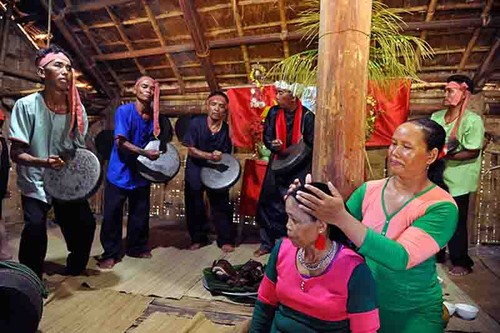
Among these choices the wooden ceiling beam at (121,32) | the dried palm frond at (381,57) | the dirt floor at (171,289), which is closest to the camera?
the dried palm frond at (381,57)

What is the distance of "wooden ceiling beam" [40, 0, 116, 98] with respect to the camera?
502 cm

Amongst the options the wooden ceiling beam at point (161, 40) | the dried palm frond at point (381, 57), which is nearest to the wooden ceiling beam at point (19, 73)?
the wooden ceiling beam at point (161, 40)

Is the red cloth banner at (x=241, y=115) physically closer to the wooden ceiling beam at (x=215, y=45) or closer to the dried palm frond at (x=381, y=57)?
the wooden ceiling beam at (x=215, y=45)

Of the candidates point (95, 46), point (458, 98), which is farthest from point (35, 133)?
point (458, 98)

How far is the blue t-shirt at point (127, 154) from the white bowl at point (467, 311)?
10.2 feet

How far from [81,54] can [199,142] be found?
97.7 inches

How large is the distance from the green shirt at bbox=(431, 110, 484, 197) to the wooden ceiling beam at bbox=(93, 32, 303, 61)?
203 centimetres

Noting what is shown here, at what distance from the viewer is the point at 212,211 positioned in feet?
15.1

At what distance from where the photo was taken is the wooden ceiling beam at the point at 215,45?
4.68 m

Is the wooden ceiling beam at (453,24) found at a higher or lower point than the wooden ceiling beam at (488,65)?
higher

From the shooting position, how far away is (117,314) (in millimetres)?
2826

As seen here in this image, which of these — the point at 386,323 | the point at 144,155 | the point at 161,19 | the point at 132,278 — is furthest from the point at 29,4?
the point at 386,323

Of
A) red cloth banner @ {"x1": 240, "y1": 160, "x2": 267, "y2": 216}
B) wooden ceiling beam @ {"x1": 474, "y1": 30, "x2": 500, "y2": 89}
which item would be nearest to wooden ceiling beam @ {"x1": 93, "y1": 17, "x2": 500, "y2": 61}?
wooden ceiling beam @ {"x1": 474, "y1": 30, "x2": 500, "y2": 89}

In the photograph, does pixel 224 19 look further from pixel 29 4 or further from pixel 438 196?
pixel 438 196
